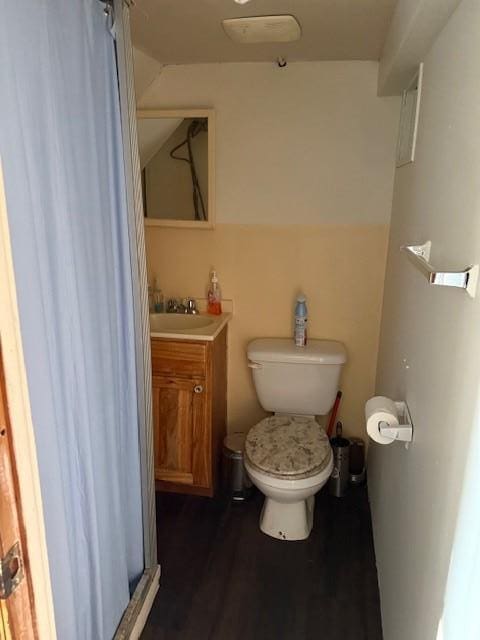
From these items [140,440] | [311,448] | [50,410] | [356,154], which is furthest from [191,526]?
[356,154]

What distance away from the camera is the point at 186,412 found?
2227 mm

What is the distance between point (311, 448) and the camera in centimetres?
201

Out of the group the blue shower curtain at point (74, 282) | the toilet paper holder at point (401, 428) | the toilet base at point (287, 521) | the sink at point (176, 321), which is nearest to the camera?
the blue shower curtain at point (74, 282)

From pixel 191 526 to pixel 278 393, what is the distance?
721 millimetres

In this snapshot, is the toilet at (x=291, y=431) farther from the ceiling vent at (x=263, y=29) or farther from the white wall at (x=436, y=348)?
the ceiling vent at (x=263, y=29)

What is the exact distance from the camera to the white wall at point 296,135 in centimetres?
218

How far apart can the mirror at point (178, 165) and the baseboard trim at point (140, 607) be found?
5.09 ft

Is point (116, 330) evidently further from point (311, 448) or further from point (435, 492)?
point (311, 448)

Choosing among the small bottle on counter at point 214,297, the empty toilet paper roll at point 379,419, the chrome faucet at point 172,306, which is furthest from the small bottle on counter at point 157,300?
the empty toilet paper roll at point 379,419

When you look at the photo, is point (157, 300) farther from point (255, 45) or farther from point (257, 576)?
point (257, 576)

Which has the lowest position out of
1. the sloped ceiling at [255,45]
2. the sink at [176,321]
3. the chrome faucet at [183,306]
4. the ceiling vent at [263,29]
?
the sink at [176,321]

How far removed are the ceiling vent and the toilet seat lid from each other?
1.59 m

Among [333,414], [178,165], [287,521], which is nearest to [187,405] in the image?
[287,521]

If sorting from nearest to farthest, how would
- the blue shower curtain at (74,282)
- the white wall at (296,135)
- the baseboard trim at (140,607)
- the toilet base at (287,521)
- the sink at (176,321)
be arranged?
the blue shower curtain at (74,282) → the baseboard trim at (140,607) → the toilet base at (287,521) → the white wall at (296,135) → the sink at (176,321)
